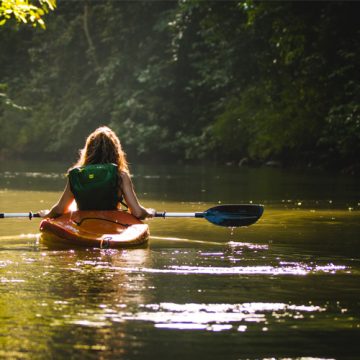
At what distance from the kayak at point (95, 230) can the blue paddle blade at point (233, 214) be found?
37.8 inches

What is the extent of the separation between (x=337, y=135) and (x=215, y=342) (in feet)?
80.9

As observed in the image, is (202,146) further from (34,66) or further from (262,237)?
(262,237)

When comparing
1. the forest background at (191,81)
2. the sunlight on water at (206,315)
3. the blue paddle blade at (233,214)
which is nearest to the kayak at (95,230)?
the blue paddle blade at (233,214)

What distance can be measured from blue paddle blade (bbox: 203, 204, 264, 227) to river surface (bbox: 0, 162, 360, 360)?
0.64 feet

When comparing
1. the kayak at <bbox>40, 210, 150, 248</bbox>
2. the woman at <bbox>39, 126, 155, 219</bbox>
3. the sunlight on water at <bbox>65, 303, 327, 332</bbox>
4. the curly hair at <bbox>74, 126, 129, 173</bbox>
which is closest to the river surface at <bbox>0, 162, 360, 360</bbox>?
the sunlight on water at <bbox>65, 303, 327, 332</bbox>

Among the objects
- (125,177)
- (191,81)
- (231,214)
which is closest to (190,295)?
(125,177)

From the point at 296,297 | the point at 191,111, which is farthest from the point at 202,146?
the point at 296,297

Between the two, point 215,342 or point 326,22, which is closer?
point 215,342

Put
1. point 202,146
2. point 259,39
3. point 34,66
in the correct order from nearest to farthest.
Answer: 1. point 259,39
2. point 202,146
3. point 34,66

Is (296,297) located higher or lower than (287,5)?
lower

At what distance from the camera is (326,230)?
13.9 m

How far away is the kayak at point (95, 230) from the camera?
1152cm

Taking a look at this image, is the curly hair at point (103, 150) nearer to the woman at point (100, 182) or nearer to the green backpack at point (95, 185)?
the woman at point (100, 182)

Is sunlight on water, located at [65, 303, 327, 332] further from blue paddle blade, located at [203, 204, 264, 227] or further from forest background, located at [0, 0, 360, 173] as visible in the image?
forest background, located at [0, 0, 360, 173]
